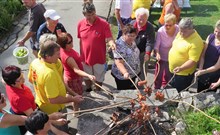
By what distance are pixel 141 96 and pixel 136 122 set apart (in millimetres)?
358

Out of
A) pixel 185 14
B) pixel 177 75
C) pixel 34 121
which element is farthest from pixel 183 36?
pixel 185 14

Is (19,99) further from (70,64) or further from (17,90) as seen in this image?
(70,64)

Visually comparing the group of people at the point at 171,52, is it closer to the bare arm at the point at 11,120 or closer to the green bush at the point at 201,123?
the green bush at the point at 201,123

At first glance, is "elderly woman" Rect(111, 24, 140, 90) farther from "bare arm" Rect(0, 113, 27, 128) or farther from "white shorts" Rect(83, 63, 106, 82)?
"bare arm" Rect(0, 113, 27, 128)

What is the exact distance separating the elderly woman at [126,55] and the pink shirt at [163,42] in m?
0.60

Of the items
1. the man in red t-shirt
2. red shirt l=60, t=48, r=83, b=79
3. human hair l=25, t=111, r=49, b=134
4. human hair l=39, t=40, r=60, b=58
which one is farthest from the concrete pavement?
human hair l=25, t=111, r=49, b=134

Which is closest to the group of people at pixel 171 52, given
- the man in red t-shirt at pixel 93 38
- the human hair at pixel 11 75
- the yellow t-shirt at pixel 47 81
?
the man in red t-shirt at pixel 93 38

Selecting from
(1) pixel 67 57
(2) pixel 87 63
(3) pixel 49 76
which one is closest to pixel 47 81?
(3) pixel 49 76

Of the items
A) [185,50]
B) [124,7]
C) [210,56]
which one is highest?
[124,7]

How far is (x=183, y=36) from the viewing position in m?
4.74

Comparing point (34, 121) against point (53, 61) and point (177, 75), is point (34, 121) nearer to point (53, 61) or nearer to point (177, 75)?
point (53, 61)

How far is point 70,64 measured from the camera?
466 centimetres

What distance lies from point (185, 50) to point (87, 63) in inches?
64.5

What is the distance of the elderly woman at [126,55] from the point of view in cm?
468
